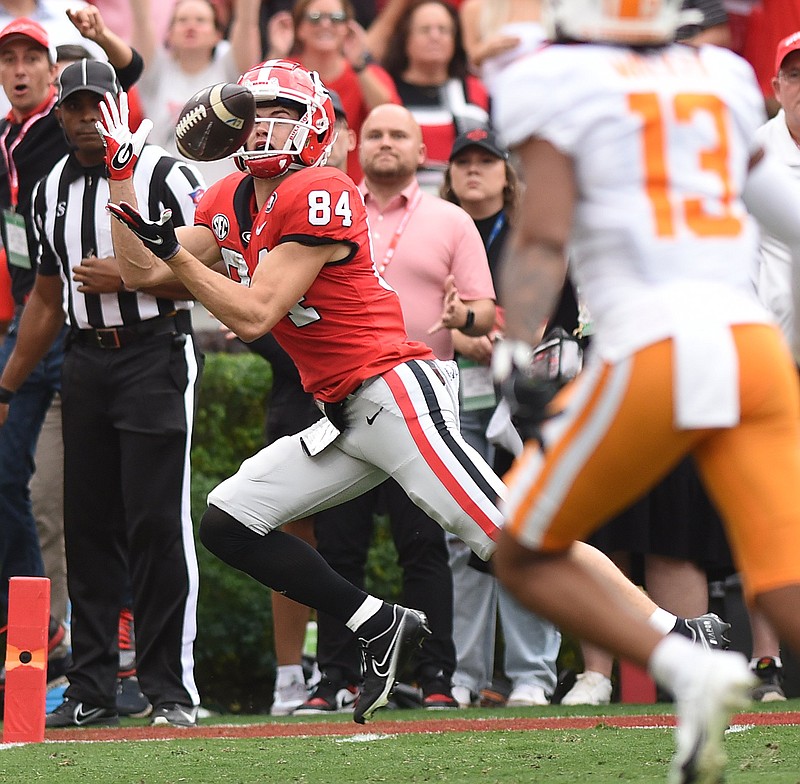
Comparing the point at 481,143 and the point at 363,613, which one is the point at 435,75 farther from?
the point at 363,613

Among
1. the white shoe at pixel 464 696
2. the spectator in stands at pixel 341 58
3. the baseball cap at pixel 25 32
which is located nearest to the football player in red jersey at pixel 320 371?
the white shoe at pixel 464 696

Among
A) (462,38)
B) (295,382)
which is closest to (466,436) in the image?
(295,382)

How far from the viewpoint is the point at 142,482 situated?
5.81 meters

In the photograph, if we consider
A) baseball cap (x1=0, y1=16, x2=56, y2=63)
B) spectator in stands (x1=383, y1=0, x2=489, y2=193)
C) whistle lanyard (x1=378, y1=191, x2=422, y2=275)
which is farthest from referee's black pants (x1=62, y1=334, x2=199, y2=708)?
spectator in stands (x1=383, y1=0, x2=489, y2=193)

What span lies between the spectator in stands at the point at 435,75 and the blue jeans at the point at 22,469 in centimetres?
222

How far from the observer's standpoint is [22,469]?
6.68 m

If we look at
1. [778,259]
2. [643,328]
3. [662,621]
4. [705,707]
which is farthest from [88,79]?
[705,707]

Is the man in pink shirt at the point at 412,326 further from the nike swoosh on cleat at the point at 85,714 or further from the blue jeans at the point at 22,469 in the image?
the blue jeans at the point at 22,469

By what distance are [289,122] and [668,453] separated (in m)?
2.37

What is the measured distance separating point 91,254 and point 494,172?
193 centimetres

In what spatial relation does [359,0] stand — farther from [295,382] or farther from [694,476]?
[694,476]

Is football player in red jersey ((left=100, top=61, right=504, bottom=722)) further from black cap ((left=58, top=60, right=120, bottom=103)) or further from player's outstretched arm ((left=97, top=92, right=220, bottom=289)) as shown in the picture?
black cap ((left=58, top=60, right=120, bottom=103))

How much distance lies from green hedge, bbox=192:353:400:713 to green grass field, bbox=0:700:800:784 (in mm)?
1888

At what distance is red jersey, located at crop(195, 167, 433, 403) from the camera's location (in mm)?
4797
